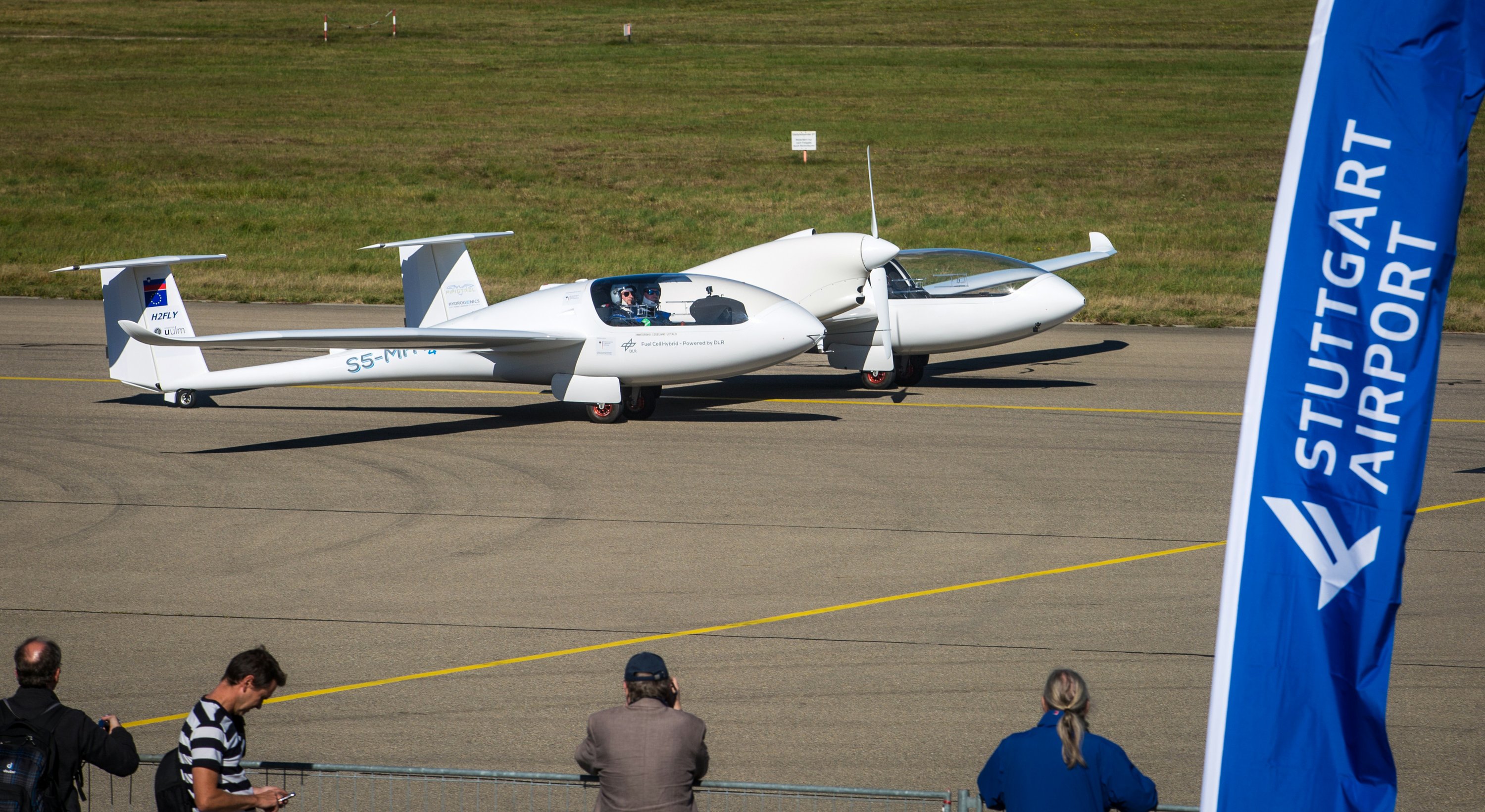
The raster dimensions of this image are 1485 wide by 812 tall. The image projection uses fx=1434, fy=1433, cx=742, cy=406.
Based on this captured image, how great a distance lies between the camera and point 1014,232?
43.4 metres

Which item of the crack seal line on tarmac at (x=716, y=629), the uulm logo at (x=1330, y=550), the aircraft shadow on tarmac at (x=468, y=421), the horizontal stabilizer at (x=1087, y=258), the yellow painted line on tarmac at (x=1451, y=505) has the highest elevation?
the horizontal stabilizer at (x=1087, y=258)

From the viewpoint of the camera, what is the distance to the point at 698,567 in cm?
1260

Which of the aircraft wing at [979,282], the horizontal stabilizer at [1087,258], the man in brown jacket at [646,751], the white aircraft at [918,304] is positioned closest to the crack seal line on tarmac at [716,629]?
the man in brown jacket at [646,751]

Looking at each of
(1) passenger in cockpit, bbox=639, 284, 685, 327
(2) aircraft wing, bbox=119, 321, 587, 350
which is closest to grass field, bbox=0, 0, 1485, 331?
(1) passenger in cockpit, bbox=639, 284, 685, 327

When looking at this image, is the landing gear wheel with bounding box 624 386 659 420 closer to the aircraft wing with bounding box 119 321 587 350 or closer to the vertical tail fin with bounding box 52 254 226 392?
the aircraft wing with bounding box 119 321 587 350

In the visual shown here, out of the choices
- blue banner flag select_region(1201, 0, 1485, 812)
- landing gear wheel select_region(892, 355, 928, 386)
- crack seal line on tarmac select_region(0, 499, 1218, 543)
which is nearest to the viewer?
blue banner flag select_region(1201, 0, 1485, 812)

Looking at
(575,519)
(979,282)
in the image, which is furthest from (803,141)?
(575,519)

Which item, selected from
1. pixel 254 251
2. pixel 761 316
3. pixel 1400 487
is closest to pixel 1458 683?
pixel 1400 487

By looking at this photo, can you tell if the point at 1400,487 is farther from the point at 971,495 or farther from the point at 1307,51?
the point at 971,495

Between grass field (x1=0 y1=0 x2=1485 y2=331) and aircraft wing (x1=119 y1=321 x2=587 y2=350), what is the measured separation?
46.5 feet

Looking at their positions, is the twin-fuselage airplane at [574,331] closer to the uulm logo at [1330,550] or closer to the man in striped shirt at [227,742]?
the man in striped shirt at [227,742]

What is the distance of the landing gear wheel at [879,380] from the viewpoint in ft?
70.6

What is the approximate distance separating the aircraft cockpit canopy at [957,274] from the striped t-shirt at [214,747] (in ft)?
52.8

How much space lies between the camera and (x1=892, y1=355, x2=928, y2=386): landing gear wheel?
71.9 feet
